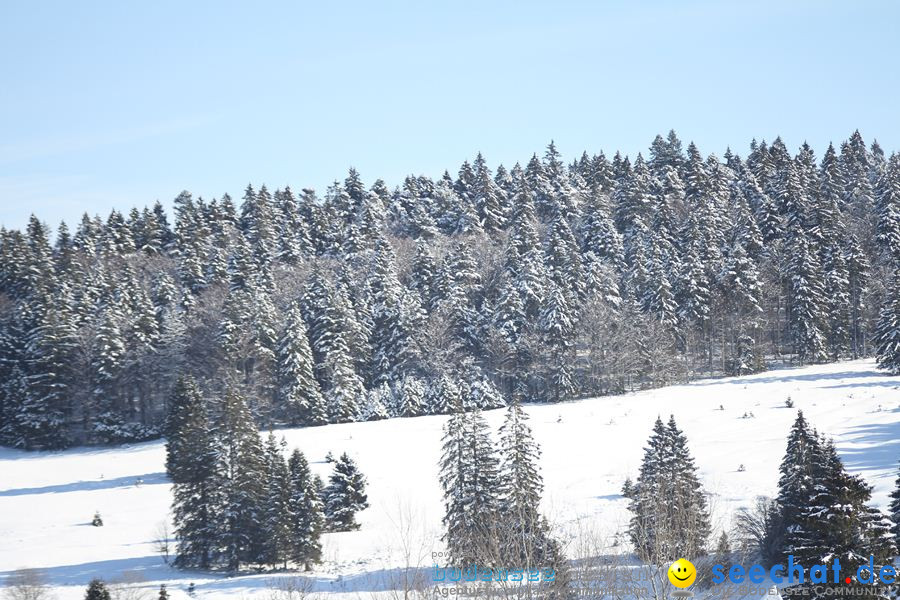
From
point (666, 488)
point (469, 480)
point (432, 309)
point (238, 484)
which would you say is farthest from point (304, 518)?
point (432, 309)

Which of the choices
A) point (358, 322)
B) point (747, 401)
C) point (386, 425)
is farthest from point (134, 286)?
point (747, 401)

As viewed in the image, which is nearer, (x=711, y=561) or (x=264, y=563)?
(x=711, y=561)

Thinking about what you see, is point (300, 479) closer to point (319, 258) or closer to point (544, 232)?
point (319, 258)

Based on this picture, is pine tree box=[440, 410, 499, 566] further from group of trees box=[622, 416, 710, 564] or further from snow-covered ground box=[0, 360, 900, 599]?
group of trees box=[622, 416, 710, 564]

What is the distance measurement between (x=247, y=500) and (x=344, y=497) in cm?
545

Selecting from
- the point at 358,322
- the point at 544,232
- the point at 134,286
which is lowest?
the point at 358,322

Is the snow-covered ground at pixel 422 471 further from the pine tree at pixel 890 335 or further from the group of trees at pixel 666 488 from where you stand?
the group of trees at pixel 666 488

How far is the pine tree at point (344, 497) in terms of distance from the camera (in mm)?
42469

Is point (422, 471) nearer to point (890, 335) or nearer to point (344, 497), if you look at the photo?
point (344, 497)

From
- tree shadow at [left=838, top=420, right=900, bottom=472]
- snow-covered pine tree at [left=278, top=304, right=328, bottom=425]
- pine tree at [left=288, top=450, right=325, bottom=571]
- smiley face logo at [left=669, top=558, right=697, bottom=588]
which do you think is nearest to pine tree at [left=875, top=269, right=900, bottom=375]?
tree shadow at [left=838, top=420, right=900, bottom=472]

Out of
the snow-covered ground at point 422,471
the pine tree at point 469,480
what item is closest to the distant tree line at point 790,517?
the snow-covered ground at point 422,471

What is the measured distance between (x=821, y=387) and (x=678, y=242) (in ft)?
125

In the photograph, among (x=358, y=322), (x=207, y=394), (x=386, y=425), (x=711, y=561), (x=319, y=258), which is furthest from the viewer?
(x=319, y=258)

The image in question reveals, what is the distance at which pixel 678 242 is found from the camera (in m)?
95.2
